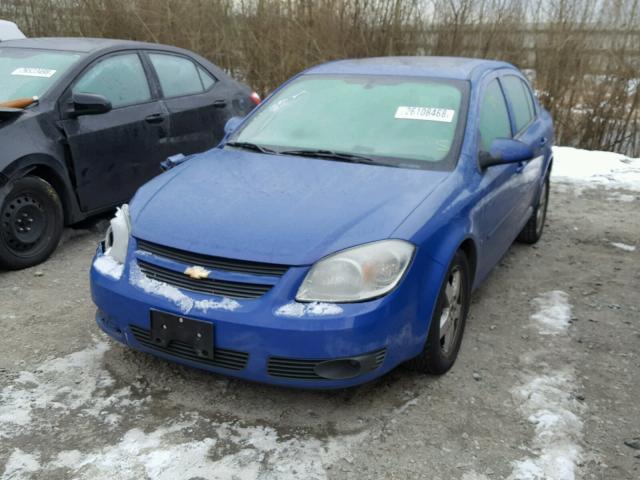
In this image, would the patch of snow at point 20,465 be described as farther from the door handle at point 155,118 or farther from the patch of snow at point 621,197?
the patch of snow at point 621,197

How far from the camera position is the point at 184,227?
2.89 meters

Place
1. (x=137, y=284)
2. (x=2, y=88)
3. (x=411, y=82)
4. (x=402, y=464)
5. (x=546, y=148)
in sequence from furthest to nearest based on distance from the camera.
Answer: (x=546, y=148) < (x=2, y=88) < (x=411, y=82) < (x=137, y=284) < (x=402, y=464)

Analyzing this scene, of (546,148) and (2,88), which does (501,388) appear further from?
(2,88)

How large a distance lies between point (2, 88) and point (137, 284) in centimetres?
285

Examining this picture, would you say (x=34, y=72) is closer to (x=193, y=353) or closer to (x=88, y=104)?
(x=88, y=104)

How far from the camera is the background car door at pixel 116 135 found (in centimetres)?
485

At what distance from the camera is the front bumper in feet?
8.52

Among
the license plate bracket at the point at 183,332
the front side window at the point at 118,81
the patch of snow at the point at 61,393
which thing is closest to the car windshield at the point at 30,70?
the front side window at the point at 118,81

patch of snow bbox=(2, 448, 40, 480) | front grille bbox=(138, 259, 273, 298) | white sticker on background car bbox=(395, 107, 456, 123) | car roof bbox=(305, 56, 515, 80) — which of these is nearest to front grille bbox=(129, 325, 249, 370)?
front grille bbox=(138, 259, 273, 298)

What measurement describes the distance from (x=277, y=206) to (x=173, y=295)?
62cm

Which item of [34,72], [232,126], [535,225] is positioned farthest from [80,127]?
[535,225]

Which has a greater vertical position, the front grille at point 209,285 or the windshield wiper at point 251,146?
Answer: the windshield wiper at point 251,146

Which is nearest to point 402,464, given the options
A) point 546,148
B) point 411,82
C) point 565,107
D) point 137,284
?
point 137,284

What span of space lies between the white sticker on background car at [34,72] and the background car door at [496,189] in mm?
3226
